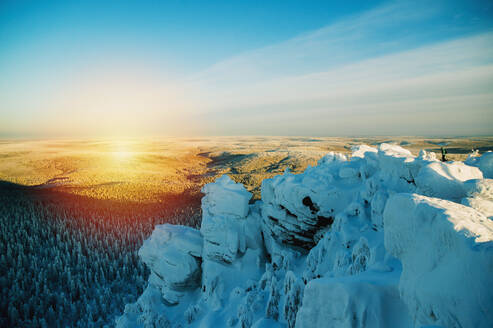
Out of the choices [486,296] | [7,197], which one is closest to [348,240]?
[486,296]

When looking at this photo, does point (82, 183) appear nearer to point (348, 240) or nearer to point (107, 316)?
point (107, 316)

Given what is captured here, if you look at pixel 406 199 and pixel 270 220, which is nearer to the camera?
pixel 406 199

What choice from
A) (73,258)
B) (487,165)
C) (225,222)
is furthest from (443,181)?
(73,258)

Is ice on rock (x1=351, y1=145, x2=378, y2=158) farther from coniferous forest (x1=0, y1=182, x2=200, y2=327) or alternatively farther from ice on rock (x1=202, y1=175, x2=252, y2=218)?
coniferous forest (x1=0, y1=182, x2=200, y2=327)

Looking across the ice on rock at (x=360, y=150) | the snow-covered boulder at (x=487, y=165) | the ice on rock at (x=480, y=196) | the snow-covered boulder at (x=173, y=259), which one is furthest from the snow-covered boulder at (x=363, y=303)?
the snow-covered boulder at (x=173, y=259)

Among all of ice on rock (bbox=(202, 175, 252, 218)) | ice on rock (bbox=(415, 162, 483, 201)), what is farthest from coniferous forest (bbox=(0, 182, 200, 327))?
ice on rock (bbox=(415, 162, 483, 201))

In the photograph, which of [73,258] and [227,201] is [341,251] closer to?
[227,201]
